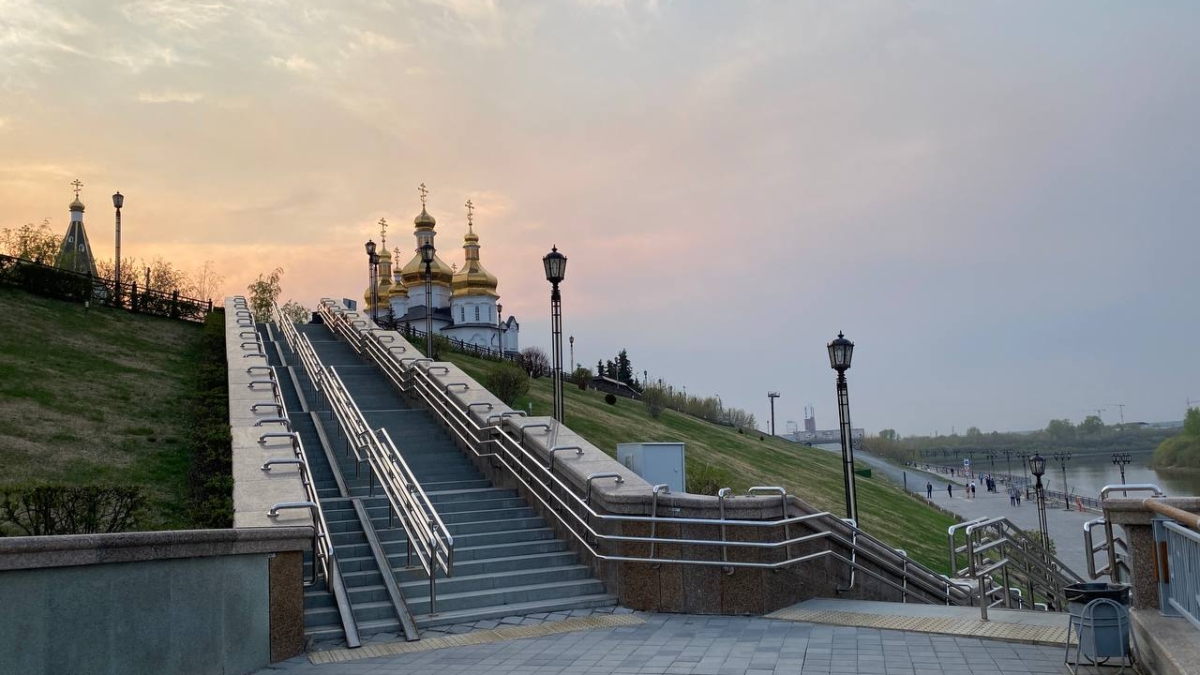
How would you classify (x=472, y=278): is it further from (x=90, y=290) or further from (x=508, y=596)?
(x=508, y=596)

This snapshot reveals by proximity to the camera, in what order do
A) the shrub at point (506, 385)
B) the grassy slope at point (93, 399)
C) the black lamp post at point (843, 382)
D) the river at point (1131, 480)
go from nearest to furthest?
1. the grassy slope at point (93, 399)
2. the black lamp post at point (843, 382)
3. the shrub at point (506, 385)
4. the river at point (1131, 480)

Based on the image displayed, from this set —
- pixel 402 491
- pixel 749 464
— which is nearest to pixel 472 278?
pixel 749 464

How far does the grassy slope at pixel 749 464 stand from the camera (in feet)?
102

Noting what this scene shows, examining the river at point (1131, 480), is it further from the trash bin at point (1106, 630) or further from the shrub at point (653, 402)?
the trash bin at point (1106, 630)

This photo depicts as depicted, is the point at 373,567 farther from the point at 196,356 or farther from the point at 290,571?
the point at 196,356

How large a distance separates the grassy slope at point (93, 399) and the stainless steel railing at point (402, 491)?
8.06 feet

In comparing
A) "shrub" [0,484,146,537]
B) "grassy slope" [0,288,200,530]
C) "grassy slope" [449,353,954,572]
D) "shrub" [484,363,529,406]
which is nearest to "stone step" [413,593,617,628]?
"shrub" [0,484,146,537]

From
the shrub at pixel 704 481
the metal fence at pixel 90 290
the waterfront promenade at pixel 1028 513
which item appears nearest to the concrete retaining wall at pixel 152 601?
the shrub at pixel 704 481

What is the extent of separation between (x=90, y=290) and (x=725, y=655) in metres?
28.1

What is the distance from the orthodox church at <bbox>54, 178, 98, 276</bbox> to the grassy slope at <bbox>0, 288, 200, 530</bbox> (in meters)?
26.5

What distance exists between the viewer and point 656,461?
13.2m

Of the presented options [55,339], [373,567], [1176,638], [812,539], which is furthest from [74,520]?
[55,339]

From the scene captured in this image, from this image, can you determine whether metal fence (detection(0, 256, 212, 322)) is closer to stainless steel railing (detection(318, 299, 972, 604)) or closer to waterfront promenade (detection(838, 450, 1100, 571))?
stainless steel railing (detection(318, 299, 972, 604))

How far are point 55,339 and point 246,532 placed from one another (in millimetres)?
18819
